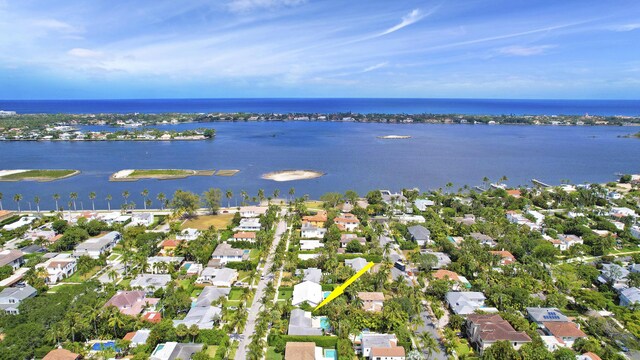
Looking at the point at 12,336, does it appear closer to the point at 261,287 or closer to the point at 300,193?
the point at 261,287

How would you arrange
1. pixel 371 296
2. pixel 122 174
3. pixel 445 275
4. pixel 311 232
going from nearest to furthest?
pixel 371 296, pixel 445 275, pixel 311 232, pixel 122 174

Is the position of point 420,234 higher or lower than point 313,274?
higher

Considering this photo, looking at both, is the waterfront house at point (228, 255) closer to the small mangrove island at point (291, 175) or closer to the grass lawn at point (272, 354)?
the grass lawn at point (272, 354)

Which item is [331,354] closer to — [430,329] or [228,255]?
[430,329]

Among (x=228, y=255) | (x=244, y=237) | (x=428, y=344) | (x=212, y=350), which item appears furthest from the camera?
(x=244, y=237)

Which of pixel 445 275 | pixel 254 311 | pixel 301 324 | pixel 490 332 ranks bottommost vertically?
pixel 254 311

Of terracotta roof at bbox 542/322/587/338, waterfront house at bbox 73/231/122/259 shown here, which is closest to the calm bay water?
waterfront house at bbox 73/231/122/259

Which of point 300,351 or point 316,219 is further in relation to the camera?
point 316,219

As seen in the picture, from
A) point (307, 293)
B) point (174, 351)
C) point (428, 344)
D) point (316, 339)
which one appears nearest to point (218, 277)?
point (307, 293)
